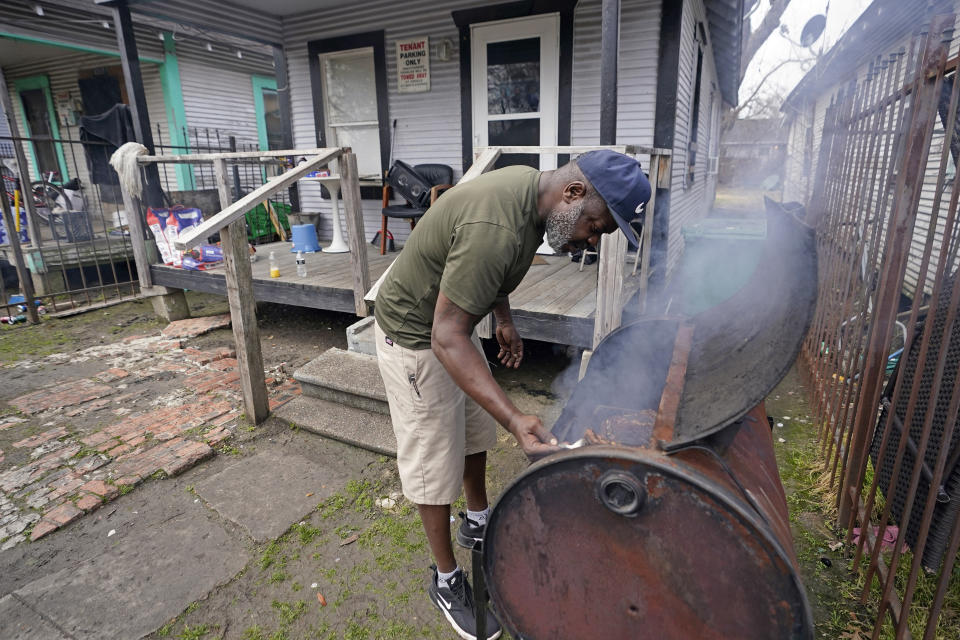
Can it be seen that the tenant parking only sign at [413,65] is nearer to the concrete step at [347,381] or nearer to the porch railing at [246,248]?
the porch railing at [246,248]

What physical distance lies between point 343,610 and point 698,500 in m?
1.76

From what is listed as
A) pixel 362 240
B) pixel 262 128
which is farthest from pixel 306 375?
pixel 262 128

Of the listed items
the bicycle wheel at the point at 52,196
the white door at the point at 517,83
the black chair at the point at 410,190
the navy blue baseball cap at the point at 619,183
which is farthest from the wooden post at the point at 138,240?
the navy blue baseball cap at the point at 619,183

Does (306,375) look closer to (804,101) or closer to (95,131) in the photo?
(95,131)

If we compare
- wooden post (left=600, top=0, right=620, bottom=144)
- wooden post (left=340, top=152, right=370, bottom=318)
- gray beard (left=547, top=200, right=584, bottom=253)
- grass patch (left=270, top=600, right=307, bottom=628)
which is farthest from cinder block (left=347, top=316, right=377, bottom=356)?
gray beard (left=547, top=200, right=584, bottom=253)

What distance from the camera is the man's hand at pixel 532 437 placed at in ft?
4.94

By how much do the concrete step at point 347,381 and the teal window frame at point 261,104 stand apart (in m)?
11.2

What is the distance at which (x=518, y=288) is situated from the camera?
4910mm

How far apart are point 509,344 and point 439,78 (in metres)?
5.60

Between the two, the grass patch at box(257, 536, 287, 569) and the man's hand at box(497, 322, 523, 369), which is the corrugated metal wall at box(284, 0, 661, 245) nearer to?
the man's hand at box(497, 322, 523, 369)

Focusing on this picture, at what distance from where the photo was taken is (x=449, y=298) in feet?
5.30

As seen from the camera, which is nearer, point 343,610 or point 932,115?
point 932,115

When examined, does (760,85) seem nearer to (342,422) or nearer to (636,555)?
(342,422)

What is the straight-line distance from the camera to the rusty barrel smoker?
1269 mm
